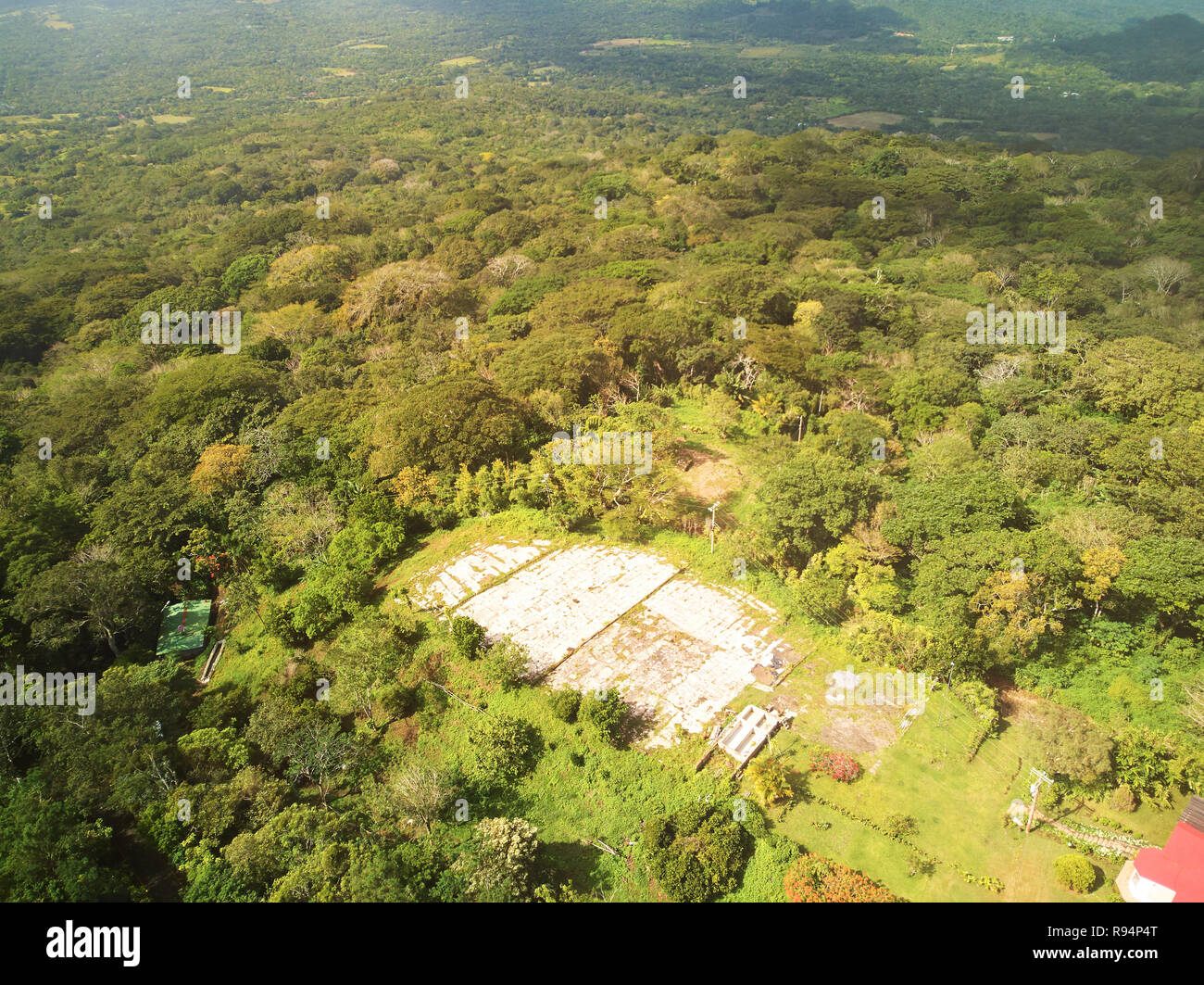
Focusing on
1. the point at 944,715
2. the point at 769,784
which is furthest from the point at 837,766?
the point at 944,715

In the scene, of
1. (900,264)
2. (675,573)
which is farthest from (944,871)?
(900,264)

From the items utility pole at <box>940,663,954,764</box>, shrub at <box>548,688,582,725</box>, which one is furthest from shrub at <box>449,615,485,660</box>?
utility pole at <box>940,663,954,764</box>

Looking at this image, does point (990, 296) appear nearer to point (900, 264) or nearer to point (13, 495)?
point (900, 264)

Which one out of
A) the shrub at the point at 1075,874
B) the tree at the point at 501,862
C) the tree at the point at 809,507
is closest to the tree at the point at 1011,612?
the tree at the point at 809,507

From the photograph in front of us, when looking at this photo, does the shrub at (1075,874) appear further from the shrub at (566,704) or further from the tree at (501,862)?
the shrub at (566,704)

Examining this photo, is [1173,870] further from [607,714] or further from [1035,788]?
[607,714]
